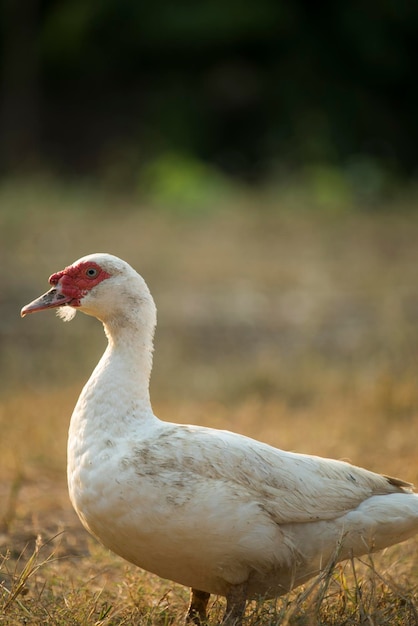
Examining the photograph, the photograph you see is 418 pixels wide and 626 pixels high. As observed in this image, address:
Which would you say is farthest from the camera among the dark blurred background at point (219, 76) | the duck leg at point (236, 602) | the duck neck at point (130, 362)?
the dark blurred background at point (219, 76)

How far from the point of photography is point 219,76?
17.2 metres

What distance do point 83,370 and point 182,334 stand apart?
1.17 metres

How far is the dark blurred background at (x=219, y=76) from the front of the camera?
1648cm

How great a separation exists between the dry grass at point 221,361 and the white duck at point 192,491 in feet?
0.53

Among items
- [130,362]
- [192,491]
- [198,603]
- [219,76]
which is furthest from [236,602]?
[219,76]

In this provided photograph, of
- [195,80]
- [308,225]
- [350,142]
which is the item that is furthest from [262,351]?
[195,80]

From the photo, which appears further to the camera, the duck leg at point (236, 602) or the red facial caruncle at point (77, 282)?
the red facial caruncle at point (77, 282)

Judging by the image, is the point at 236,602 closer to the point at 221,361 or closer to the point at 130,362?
the point at 130,362

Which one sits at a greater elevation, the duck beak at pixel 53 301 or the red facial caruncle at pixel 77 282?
the red facial caruncle at pixel 77 282

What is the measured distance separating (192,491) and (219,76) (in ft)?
48.6

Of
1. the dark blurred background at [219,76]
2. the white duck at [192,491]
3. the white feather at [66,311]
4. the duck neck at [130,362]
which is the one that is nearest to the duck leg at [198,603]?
the white duck at [192,491]

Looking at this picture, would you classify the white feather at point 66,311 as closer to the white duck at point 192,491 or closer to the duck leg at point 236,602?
the white duck at point 192,491

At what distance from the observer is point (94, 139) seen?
1772cm

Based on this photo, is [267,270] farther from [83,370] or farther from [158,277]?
[83,370]
